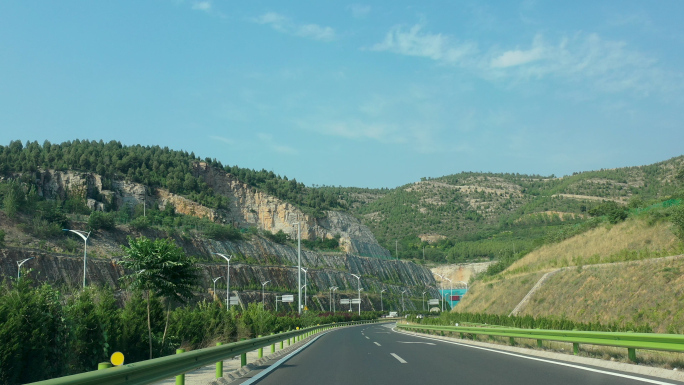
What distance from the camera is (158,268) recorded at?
61.0 ft

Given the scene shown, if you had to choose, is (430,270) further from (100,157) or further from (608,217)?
(608,217)

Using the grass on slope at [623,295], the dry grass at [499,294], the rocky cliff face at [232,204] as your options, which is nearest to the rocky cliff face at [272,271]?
the rocky cliff face at [232,204]

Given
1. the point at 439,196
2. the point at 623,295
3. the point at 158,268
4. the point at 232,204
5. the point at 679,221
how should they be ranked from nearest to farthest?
the point at 158,268 → the point at 623,295 → the point at 679,221 → the point at 232,204 → the point at 439,196

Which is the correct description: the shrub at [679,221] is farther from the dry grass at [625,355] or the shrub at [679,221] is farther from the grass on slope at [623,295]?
the dry grass at [625,355]

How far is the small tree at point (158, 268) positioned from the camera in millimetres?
18531

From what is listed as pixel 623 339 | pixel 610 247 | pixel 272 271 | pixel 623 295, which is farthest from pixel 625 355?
pixel 272 271

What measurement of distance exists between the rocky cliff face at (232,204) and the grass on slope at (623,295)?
252 feet

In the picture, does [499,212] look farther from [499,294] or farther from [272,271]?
[499,294]

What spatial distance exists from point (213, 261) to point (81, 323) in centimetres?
7526

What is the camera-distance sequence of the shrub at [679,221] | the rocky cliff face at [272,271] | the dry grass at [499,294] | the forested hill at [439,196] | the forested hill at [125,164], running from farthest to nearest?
the forested hill at [439,196] → the forested hill at [125,164] → the rocky cliff face at [272,271] → the dry grass at [499,294] → the shrub at [679,221]

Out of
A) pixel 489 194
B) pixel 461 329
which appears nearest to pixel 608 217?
pixel 461 329

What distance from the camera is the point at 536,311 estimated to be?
Result: 121 feet

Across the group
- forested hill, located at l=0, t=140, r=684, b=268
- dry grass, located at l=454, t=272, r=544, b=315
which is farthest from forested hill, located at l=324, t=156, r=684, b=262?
dry grass, located at l=454, t=272, r=544, b=315

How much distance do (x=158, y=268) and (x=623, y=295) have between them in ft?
79.1
